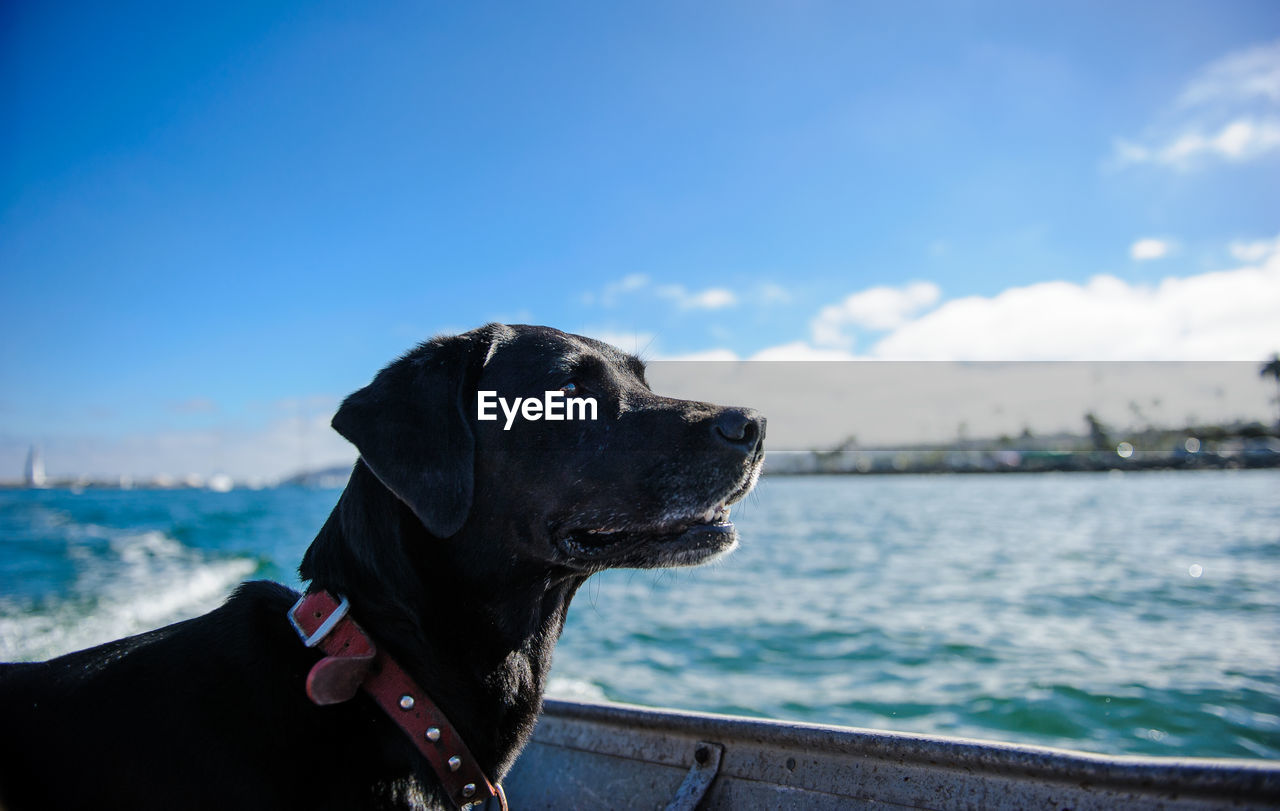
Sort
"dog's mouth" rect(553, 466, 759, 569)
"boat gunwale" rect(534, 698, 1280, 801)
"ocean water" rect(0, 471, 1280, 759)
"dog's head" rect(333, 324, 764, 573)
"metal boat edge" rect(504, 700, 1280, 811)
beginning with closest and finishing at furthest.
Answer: "boat gunwale" rect(534, 698, 1280, 801)
"metal boat edge" rect(504, 700, 1280, 811)
"dog's head" rect(333, 324, 764, 573)
"dog's mouth" rect(553, 466, 759, 569)
"ocean water" rect(0, 471, 1280, 759)

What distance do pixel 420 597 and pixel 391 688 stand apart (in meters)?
0.28

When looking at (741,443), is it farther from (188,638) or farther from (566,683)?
(566,683)

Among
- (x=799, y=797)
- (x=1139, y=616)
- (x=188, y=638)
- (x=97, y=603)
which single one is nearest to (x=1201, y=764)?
(x=799, y=797)

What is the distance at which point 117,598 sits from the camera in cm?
1541

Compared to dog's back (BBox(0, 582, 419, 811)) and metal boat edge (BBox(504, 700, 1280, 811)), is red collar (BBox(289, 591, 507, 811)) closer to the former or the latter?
dog's back (BBox(0, 582, 419, 811))

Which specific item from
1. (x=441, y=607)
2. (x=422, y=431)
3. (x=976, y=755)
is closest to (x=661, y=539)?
(x=441, y=607)

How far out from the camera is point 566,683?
30.6 ft

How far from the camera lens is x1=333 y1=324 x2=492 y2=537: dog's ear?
7.64 feet

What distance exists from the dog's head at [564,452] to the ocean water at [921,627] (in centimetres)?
104

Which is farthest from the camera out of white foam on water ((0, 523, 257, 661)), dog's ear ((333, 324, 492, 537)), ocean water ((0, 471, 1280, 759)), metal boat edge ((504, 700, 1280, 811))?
white foam on water ((0, 523, 257, 661))

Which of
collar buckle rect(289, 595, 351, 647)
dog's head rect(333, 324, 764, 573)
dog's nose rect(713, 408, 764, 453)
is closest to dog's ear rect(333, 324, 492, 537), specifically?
dog's head rect(333, 324, 764, 573)

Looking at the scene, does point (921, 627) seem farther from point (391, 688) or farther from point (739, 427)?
point (391, 688)

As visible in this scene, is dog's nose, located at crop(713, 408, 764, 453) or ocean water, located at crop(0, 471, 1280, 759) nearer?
dog's nose, located at crop(713, 408, 764, 453)

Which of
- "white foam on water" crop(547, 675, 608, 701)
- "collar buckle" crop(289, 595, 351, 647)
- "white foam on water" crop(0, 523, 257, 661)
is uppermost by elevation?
"collar buckle" crop(289, 595, 351, 647)
